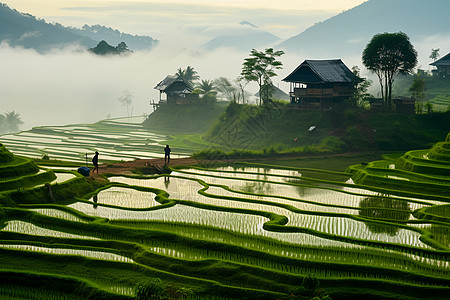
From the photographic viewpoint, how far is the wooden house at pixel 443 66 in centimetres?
6986

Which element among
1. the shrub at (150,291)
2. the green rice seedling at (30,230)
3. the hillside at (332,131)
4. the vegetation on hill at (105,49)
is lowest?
the shrub at (150,291)

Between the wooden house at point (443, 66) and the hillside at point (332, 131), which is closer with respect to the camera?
the hillside at point (332, 131)

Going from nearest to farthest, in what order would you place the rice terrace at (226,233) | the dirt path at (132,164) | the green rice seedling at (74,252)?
the rice terrace at (226,233), the green rice seedling at (74,252), the dirt path at (132,164)

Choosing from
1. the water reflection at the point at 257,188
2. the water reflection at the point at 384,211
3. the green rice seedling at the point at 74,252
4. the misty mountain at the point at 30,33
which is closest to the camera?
the green rice seedling at the point at 74,252

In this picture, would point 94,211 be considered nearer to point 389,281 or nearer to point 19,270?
point 19,270

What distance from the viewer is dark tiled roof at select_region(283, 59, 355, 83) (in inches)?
1823

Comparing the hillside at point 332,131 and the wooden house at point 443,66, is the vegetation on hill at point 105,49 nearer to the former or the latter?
the wooden house at point 443,66

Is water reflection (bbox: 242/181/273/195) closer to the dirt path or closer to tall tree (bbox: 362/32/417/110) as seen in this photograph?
the dirt path

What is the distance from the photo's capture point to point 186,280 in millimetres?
14359

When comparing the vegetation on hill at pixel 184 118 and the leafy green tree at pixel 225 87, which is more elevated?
the leafy green tree at pixel 225 87

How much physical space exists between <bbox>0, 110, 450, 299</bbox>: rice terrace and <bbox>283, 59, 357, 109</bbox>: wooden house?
17.3 meters

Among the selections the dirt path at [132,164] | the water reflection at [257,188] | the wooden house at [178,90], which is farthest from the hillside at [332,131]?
the wooden house at [178,90]

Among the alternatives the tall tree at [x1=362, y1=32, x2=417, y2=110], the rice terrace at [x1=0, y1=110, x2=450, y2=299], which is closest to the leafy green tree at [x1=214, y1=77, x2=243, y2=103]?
the tall tree at [x1=362, y1=32, x2=417, y2=110]

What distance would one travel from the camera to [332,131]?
42531 millimetres
